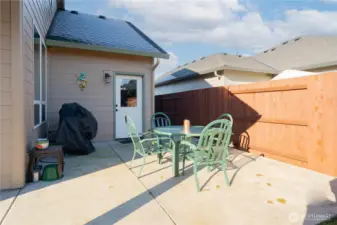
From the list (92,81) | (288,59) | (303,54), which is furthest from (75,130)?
(303,54)

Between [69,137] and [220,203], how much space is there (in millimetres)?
3420

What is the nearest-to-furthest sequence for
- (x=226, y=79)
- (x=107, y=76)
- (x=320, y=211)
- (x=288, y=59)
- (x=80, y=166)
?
(x=320, y=211) → (x=80, y=166) → (x=107, y=76) → (x=226, y=79) → (x=288, y=59)

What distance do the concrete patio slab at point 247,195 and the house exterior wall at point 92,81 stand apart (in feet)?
9.76

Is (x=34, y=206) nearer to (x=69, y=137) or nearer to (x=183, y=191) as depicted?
(x=183, y=191)

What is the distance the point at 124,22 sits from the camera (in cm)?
928

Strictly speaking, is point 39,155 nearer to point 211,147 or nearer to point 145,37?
point 211,147

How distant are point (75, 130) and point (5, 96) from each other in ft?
6.56

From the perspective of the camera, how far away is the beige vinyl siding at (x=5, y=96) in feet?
9.16

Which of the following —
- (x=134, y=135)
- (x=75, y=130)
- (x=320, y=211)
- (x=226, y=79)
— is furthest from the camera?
(x=226, y=79)

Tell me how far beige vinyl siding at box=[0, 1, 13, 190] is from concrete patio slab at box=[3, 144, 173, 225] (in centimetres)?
35

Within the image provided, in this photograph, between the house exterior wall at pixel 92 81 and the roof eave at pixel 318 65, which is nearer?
the house exterior wall at pixel 92 81

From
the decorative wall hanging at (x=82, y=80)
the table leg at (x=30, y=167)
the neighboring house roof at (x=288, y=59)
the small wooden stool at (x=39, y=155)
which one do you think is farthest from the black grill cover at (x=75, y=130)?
the neighboring house roof at (x=288, y=59)

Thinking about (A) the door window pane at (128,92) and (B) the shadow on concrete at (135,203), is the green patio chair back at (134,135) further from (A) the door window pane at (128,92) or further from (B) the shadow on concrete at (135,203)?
(A) the door window pane at (128,92)

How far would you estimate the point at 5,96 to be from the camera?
9.29 feet
